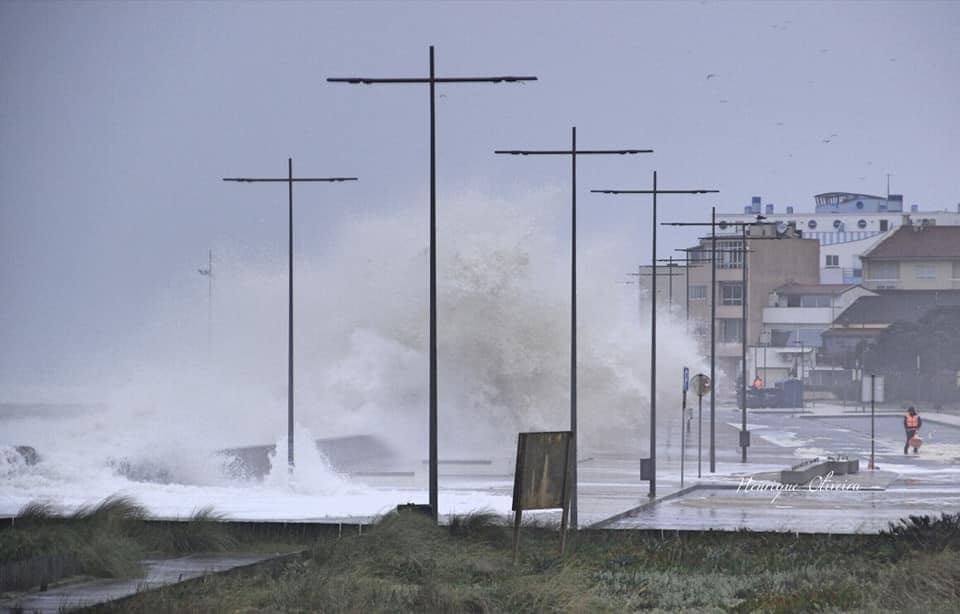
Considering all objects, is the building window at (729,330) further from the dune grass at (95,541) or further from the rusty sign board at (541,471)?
the rusty sign board at (541,471)

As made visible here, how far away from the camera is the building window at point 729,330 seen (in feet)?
521

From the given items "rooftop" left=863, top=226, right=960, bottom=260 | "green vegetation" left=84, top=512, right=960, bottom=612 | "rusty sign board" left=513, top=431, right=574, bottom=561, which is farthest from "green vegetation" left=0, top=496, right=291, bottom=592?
"rooftop" left=863, top=226, right=960, bottom=260

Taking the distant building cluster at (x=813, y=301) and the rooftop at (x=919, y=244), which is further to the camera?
the rooftop at (x=919, y=244)

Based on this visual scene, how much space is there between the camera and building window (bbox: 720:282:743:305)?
158 metres

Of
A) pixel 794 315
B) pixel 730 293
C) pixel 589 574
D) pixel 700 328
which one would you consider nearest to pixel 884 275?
pixel 794 315

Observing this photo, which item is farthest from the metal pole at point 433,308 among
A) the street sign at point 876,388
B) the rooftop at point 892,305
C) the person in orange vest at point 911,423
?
the rooftop at point 892,305

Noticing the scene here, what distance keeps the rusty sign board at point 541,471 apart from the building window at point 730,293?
13874 cm

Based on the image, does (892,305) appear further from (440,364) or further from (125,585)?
(125,585)

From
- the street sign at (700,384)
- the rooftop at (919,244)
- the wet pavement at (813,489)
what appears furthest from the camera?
the rooftop at (919,244)

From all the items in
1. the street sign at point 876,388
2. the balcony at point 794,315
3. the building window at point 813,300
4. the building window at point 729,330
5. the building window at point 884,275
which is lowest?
the street sign at point 876,388

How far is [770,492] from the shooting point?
43188mm

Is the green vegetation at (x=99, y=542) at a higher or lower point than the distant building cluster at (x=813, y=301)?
lower

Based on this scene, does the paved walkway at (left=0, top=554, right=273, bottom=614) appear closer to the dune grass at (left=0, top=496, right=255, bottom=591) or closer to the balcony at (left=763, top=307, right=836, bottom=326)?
the dune grass at (left=0, top=496, right=255, bottom=591)

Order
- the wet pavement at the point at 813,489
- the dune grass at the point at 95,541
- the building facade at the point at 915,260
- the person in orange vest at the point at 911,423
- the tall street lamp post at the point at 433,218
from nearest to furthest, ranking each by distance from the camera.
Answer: the dune grass at the point at 95,541
the tall street lamp post at the point at 433,218
the wet pavement at the point at 813,489
the person in orange vest at the point at 911,423
the building facade at the point at 915,260
